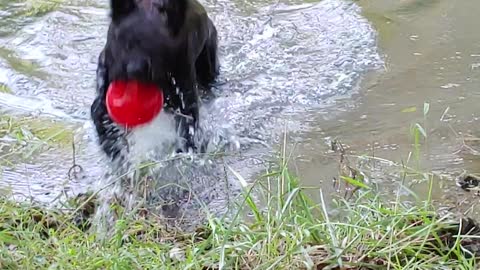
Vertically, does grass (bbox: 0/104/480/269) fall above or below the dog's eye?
below

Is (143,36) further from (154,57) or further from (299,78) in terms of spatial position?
(299,78)

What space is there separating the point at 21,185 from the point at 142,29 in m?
0.88

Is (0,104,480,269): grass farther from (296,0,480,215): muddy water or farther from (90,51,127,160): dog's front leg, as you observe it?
(90,51,127,160): dog's front leg

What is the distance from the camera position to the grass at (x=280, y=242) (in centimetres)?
266

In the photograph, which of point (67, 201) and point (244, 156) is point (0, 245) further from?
point (244, 156)

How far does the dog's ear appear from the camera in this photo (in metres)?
3.88

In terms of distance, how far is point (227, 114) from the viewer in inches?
186

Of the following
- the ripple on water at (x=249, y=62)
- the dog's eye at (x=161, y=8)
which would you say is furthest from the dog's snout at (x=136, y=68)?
the ripple on water at (x=249, y=62)

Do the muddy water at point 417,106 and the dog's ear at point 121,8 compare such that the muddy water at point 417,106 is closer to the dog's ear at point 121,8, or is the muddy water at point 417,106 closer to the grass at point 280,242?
the grass at point 280,242

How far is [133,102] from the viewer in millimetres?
3674

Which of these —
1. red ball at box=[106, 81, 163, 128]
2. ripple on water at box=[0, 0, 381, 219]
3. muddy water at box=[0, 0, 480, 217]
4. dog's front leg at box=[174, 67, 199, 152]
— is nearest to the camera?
red ball at box=[106, 81, 163, 128]

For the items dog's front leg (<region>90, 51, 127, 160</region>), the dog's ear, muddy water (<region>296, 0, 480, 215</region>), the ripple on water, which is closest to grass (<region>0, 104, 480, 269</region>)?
muddy water (<region>296, 0, 480, 215</region>)

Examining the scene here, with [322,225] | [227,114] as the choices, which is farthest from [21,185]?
[322,225]

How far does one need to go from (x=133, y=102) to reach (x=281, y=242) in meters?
1.21
